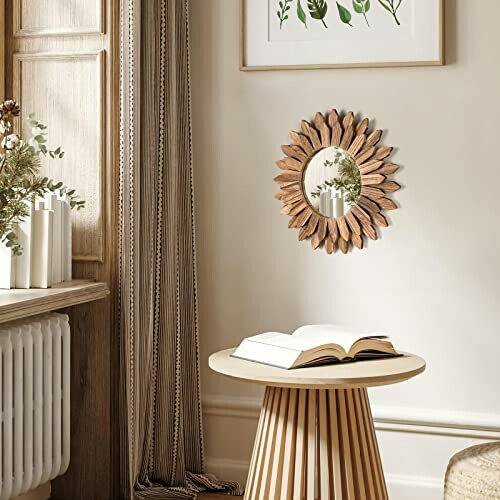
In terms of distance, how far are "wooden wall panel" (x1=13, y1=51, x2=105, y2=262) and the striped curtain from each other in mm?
88

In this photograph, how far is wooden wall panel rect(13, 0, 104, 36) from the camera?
292 cm

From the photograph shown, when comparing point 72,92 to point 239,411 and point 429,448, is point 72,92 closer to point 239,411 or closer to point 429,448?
point 239,411

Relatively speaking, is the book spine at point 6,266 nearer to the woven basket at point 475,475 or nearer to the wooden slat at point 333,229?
the wooden slat at point 333,229

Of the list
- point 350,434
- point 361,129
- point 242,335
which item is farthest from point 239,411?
point 361,129

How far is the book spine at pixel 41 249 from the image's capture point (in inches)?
107

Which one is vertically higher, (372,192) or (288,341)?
(372,192)

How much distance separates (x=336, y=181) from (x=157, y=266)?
27.0 inches

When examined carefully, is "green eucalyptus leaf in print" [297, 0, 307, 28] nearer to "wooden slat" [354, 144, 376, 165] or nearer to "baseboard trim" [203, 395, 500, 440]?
"wooden slat" [354, 144, 376, 165]

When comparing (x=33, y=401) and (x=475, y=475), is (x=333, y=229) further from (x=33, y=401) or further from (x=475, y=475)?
(x=33, y=401)

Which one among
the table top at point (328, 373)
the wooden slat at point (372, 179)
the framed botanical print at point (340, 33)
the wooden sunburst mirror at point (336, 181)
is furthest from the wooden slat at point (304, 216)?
the table top at point (328, 373)

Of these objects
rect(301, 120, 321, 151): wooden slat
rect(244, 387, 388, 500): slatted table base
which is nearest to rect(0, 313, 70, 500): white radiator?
rect(244, 387, 388, 500): slatted table base

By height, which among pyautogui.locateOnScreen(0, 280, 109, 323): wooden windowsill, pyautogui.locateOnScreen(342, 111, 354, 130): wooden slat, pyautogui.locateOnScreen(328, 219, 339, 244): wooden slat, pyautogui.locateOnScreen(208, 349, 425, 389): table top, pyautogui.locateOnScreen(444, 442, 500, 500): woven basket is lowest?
pyautogui.locateOnScreen(444, 442, 500, 500): woven basket

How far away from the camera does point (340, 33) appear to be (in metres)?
3.04

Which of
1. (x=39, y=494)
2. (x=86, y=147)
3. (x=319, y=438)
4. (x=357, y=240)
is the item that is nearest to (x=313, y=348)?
(x=319, y=438)
